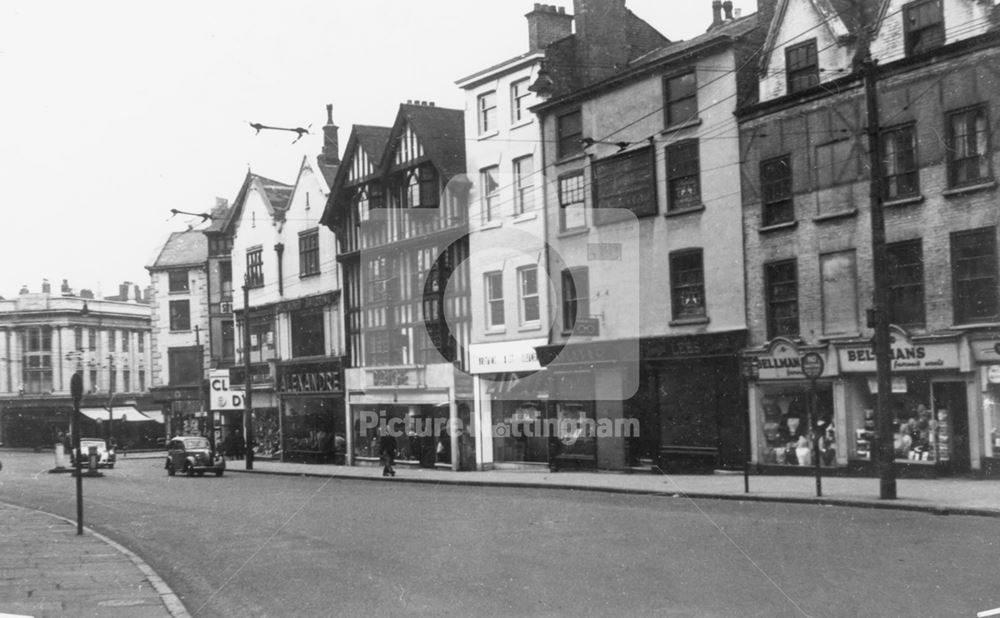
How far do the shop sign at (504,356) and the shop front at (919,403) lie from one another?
1126 centimetres

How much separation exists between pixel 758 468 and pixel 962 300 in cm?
726

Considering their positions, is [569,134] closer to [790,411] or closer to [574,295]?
[574,295]

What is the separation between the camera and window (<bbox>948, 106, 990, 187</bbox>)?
22828 mm

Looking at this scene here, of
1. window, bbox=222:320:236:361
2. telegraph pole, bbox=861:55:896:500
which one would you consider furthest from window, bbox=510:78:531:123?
window, bbox=222:320:236:361

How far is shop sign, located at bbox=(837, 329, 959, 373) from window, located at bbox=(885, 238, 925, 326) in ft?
1.57

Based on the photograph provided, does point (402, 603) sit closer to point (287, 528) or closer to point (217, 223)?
point (287, 528)

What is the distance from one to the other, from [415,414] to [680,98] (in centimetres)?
1725

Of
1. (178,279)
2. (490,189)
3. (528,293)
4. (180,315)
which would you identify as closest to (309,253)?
(490,189)

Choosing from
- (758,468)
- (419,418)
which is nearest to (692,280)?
(758,468)

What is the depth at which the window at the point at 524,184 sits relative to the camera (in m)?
35.3

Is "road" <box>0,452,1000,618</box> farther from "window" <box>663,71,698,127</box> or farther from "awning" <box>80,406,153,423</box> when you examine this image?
"awning" <box>80,406,153,423</box>

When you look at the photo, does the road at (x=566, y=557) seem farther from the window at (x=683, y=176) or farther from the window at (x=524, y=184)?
the window at (x=524, y=184)

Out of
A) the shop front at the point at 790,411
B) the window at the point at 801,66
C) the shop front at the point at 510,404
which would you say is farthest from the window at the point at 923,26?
the shop front at the point at 510,404

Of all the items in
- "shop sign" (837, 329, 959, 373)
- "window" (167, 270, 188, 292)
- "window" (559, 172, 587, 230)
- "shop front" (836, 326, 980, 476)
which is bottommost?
"shop front" (836, 326, 980, 476)
